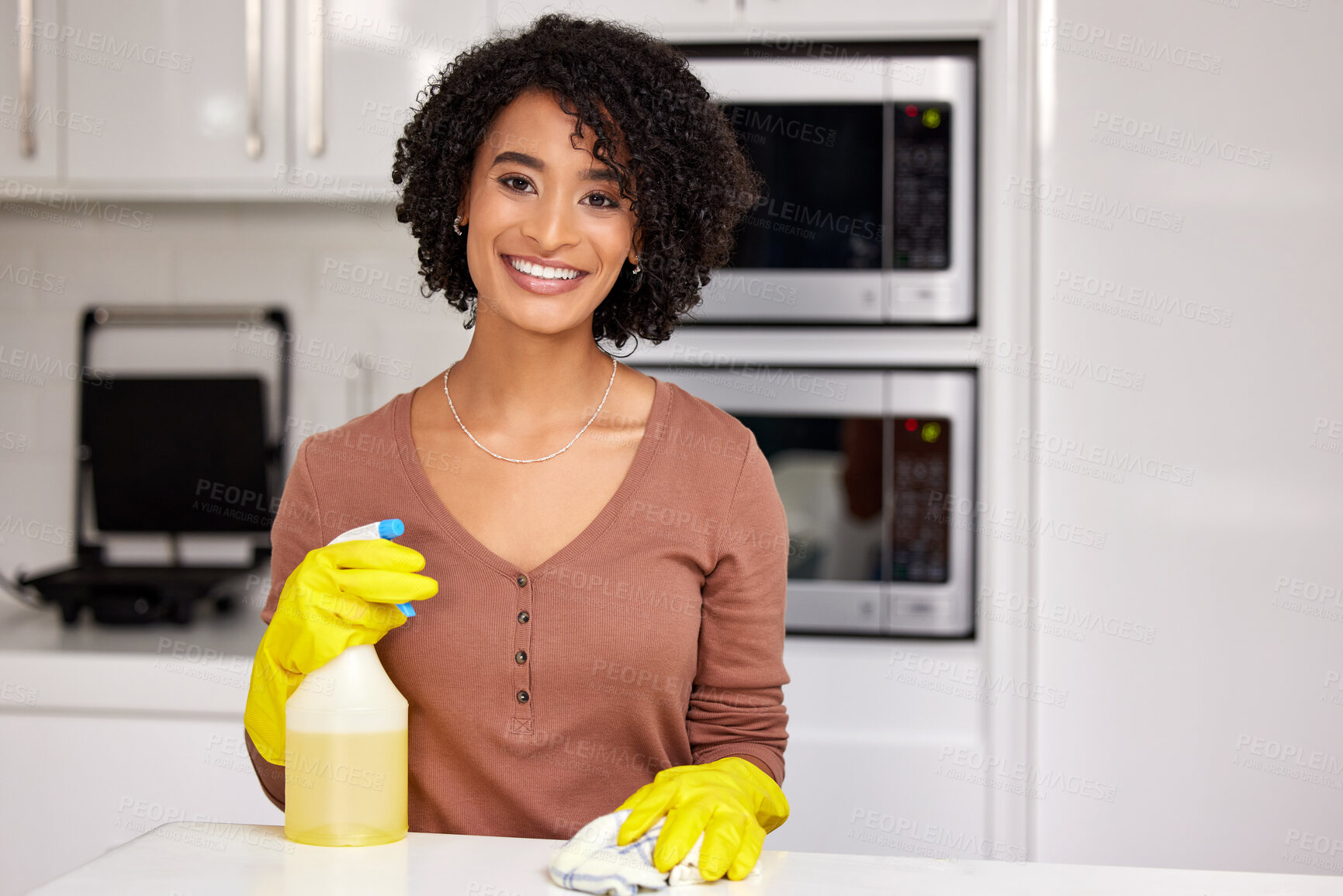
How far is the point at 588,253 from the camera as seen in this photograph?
1053 millimetres

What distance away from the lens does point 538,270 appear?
1.04 metres

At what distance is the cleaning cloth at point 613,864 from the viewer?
721 millimetres

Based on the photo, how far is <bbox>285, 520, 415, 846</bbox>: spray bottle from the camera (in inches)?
30.6

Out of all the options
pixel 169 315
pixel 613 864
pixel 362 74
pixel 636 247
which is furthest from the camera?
pixel 169 315

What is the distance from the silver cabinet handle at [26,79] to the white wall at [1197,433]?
1.61 m

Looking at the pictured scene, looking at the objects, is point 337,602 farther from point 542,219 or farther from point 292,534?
point 542,219

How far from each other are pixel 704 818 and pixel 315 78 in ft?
4.80

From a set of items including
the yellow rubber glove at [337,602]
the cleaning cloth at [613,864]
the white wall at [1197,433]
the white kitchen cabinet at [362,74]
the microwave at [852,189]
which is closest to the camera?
the cleaning cloth at [613,864]

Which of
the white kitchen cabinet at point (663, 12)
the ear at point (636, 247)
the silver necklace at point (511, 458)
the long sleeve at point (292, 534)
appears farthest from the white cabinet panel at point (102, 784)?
the white kitchen cabinet at point (663, 12)

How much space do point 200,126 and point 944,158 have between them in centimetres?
120

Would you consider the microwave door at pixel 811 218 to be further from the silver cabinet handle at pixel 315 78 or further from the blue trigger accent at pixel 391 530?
the blue trigger accent at pixel 391 530

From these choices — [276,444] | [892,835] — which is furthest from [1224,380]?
[276,444]

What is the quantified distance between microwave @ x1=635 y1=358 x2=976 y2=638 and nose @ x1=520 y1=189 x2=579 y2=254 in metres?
0.68

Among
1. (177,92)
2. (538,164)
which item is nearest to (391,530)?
(538,164)
